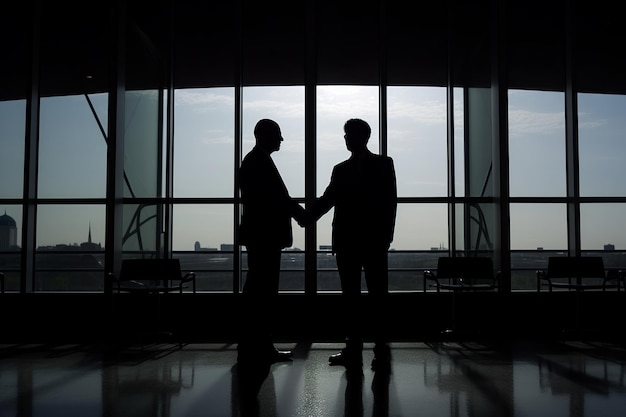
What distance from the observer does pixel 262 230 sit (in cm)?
378

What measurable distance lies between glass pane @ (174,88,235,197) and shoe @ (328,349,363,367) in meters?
2.93

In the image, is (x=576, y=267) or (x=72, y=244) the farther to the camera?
(x=72, y=244)

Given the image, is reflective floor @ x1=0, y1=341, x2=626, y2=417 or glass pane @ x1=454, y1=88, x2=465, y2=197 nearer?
reflective floor @ x1=0, y1=341, x2=626, y2=417

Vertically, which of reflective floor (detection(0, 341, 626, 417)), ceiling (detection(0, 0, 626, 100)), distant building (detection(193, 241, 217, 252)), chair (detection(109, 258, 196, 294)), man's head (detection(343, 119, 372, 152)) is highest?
ceiling (detection(0, 0, 626, 100))

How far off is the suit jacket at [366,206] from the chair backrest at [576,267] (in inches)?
125

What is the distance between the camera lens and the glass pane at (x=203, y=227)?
6.30 m

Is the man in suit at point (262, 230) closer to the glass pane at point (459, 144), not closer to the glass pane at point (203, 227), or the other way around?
the glass pane at point (203, 227)

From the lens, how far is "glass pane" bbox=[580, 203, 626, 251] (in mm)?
6477

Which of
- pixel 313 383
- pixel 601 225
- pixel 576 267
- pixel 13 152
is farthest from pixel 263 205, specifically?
pixel 601 225

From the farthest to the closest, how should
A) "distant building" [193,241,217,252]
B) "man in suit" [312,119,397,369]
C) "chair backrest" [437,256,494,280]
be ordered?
"distant building" [193,241,217,252] → "chair backrest" [437,256,494,280] → "man in suit" [312,119,397,369]

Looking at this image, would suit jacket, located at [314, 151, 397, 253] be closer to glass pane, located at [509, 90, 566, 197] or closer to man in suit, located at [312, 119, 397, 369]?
man in suit, located at [312, 119, 397, 369]

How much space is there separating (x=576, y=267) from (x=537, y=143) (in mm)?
1582

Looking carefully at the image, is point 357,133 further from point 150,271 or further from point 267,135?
point 150,271

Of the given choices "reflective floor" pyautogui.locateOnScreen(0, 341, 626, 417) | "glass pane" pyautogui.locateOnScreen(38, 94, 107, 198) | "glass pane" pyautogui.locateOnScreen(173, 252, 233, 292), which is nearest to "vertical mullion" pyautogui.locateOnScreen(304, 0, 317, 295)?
"glass pane" pyautogui.locateOnScreen(173, 252, 233, 292)
